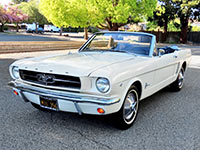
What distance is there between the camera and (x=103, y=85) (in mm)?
2949

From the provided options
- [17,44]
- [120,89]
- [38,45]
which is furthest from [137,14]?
[120,89]

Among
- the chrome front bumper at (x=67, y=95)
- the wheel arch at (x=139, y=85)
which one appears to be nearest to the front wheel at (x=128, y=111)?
the wheel arch at (x=139, y=85)

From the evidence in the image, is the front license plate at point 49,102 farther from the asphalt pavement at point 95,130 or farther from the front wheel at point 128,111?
the front wheel at point 128,111

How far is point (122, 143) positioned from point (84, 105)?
0.77 meters

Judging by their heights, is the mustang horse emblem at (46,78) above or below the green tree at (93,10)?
below

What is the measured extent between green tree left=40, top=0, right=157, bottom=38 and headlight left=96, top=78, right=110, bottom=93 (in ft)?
44.1

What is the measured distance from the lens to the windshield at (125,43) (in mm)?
4305

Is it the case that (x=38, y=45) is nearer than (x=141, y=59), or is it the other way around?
(x=141, y=59)

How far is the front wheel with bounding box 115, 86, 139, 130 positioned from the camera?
10.8 feet

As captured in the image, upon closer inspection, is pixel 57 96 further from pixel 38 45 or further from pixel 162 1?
pixel 162 1

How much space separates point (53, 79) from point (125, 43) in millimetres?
1865

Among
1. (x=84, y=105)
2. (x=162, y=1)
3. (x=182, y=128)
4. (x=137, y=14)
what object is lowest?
(x=182, y=128)

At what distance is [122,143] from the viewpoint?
3066 mm

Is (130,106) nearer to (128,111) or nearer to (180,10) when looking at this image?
(128,111)
